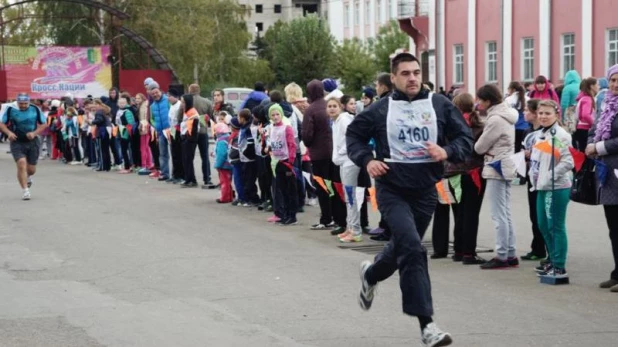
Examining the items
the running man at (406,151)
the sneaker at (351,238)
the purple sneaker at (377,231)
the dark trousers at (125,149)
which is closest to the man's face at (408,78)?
the running man at (406,151)

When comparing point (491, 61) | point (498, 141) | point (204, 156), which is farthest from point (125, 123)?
point (491, 61)

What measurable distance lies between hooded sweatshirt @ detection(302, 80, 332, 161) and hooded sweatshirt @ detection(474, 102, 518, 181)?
3.63 m

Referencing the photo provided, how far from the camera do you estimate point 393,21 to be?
63.9 meters

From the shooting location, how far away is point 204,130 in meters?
22.5

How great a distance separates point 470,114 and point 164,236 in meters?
4.55

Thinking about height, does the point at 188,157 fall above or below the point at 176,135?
below

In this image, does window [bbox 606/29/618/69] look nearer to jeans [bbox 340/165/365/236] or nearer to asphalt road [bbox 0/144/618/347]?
asphalt road [bbox 0/144/618/347]

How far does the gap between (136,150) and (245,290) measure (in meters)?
17.3

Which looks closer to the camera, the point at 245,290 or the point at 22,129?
the point at 245,290

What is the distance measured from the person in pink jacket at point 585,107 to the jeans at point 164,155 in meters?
9.04

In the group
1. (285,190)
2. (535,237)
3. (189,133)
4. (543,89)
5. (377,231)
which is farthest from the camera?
(189,133)

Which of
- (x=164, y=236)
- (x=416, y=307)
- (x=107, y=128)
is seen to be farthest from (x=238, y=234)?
(x=107, y=128)

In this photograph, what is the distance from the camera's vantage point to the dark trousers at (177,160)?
22.9 metres

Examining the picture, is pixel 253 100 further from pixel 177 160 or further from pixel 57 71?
pixel 57 71
